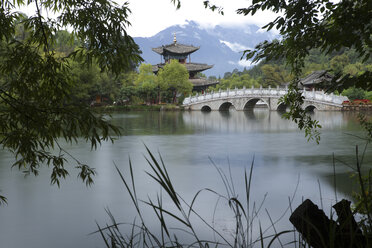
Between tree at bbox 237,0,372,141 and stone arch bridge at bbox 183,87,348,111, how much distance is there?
2283 cm

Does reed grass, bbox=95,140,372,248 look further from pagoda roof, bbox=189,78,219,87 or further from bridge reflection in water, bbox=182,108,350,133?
pagoda roof, bbox=189,78,219,87

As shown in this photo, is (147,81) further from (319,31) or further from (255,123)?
(319,31)

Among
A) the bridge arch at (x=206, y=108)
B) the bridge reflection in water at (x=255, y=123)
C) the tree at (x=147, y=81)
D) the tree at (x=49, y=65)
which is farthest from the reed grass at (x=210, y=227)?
the bridge arch at (x=206, y=108)

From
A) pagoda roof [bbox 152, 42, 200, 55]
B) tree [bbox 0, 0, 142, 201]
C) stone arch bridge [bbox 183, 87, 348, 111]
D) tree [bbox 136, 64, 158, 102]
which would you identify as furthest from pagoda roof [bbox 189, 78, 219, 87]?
tree [bbox 0, 0, 142, 201]

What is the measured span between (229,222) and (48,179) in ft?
10.9

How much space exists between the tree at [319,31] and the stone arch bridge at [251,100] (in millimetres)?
22829

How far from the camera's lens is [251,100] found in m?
30.0

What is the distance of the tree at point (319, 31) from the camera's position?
1.97 metres

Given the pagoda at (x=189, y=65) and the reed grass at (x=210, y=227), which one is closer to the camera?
the reed grass at (x=210, y=227)

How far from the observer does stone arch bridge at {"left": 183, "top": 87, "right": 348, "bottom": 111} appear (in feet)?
80.0

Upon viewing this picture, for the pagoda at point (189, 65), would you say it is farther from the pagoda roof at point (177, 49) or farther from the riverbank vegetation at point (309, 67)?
the riverbank vegetation at point (309, 67)

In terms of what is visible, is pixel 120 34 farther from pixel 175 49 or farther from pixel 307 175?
pixel 175 49

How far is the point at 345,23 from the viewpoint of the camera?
1.98m

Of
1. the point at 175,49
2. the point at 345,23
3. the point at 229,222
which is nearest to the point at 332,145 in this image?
the point at 229,222
